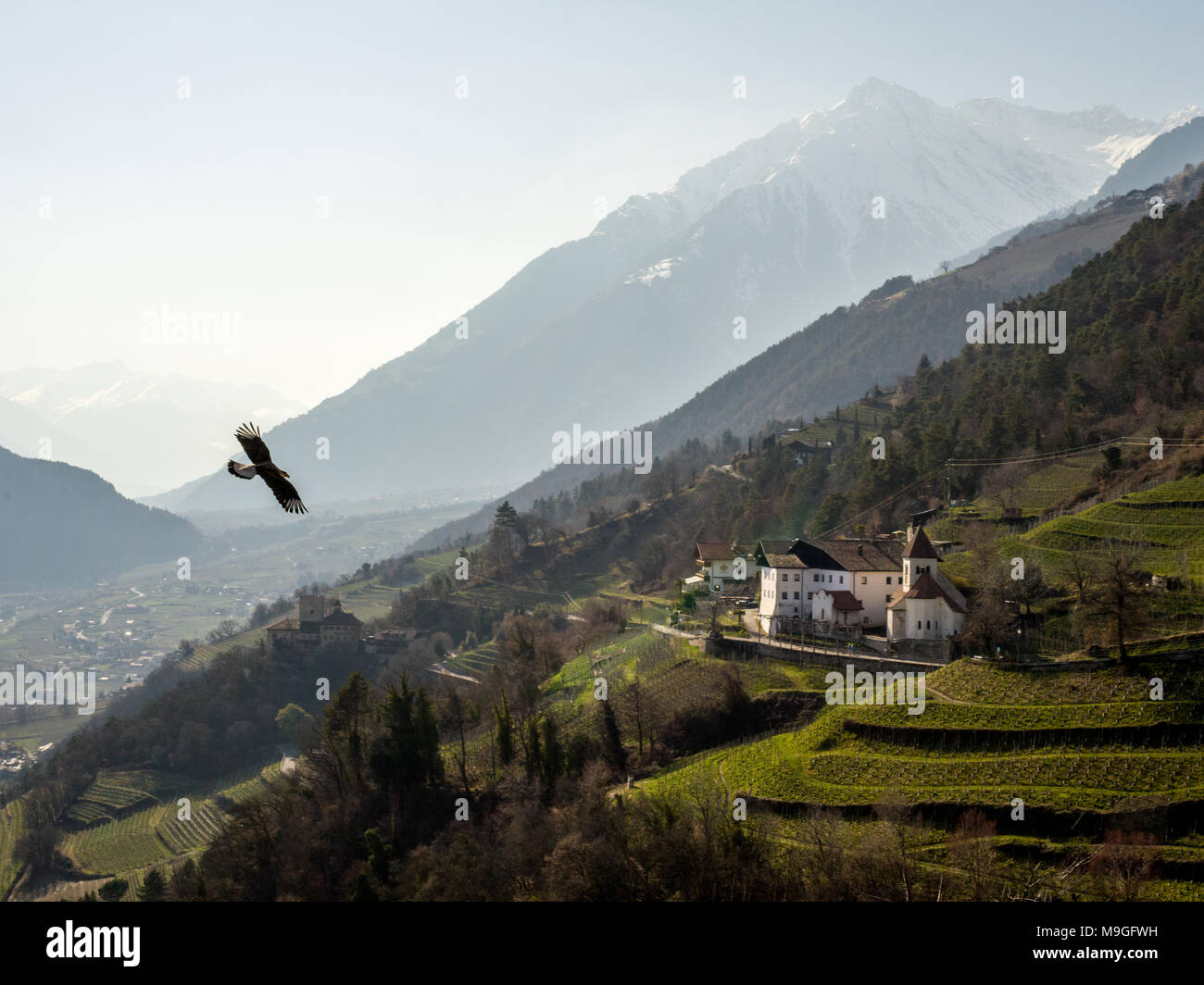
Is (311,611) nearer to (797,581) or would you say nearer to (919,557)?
(797,581)

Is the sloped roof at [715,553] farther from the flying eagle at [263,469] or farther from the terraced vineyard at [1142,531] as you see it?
the flying eagle at [263,469]

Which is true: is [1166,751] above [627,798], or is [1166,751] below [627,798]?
above

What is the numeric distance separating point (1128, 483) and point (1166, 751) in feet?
117

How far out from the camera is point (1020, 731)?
40375 mm

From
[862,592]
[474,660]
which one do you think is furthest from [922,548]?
[474,660]

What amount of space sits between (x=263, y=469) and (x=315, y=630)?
12596 centimetres

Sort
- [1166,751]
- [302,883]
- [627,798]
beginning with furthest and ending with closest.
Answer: [302,883], [627,798], [1166,751]

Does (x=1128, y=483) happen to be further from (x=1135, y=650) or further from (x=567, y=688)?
(x=567, y=688)

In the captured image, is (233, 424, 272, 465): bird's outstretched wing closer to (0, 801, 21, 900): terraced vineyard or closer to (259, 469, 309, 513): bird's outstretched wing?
(259, 469, 309, 513): bird's outstretched wing

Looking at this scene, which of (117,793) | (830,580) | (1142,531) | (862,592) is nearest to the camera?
(1142,531)

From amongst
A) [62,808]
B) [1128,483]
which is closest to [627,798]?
[1128,483]

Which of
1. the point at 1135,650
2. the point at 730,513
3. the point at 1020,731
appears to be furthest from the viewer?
the point at 730,513

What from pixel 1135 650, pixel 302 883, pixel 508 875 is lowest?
pixel 302 883

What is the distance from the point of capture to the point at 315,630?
13350 cm
